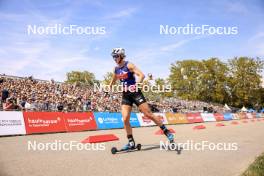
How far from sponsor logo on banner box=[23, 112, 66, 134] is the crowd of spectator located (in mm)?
1120

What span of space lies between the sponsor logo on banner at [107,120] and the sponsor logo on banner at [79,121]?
0.56 metres

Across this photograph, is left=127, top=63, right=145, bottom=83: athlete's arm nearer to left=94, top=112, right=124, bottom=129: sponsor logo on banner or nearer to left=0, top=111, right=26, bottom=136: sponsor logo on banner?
left=0, top=111, right=26, bottom=136: sponsor logo on banner

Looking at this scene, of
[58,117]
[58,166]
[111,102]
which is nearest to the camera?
[58,166]

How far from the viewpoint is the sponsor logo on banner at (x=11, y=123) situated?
14650 mm

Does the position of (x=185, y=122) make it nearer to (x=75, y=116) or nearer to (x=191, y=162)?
(x=75, y=116)

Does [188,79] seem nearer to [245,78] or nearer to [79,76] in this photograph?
[245,78]

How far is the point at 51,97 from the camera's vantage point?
78.2 ft

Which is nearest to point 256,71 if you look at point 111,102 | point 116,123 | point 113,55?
point 111,102

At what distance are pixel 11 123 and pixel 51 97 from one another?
8746 millimetres

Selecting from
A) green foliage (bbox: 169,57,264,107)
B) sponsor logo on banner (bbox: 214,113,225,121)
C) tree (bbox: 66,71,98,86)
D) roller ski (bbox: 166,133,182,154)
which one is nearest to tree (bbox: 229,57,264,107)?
green foliage (bbox: 169,57,264,107)

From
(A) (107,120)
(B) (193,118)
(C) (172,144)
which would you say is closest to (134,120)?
(A) (107,120)

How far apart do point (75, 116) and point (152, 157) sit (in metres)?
12.5

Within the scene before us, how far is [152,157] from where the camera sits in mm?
7727

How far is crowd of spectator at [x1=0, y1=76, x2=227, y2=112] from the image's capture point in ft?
66.9
